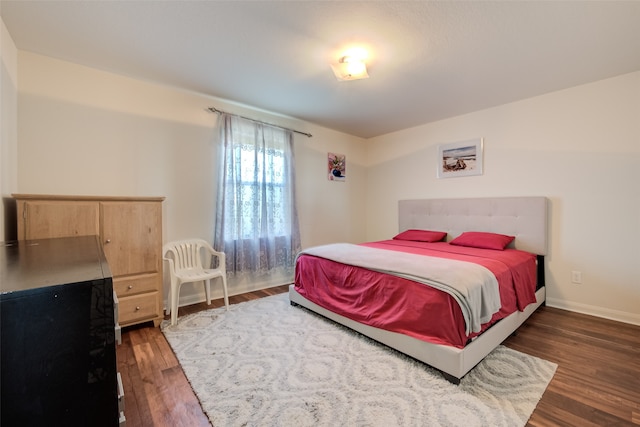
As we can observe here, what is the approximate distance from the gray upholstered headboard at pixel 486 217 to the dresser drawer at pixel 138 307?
3.35m

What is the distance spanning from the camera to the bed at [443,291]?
1.73 metres

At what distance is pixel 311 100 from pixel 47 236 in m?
2.68

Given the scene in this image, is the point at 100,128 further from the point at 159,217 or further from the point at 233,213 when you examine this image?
the point at 233,213

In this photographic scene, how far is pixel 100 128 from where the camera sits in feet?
8.42

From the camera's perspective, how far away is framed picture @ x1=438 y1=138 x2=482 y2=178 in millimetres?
3527

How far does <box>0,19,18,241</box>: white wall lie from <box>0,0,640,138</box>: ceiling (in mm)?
167

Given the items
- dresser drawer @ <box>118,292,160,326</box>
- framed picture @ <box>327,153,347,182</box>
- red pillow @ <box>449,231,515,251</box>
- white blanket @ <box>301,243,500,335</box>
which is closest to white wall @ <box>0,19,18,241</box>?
dresser drawer @ <box>118,292,160,326</box>

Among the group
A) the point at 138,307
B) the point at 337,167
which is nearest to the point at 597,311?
the point at 337,167

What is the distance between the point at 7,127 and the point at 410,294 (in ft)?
10.2

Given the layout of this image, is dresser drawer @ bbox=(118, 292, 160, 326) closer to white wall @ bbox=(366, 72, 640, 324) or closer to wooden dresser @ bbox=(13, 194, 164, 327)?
wooden dresser @ bbox=(13, 194, 164, 327)

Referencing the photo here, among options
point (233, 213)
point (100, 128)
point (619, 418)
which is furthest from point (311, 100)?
point (619, 418)

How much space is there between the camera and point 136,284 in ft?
7.81

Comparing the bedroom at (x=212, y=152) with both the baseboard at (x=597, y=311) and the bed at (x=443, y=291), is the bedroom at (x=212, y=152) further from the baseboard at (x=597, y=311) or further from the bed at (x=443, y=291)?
the bed at (x=443, y=291)

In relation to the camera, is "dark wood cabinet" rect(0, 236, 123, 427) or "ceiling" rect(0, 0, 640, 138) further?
"ceiling" rect(0, 0, 640, 138)
